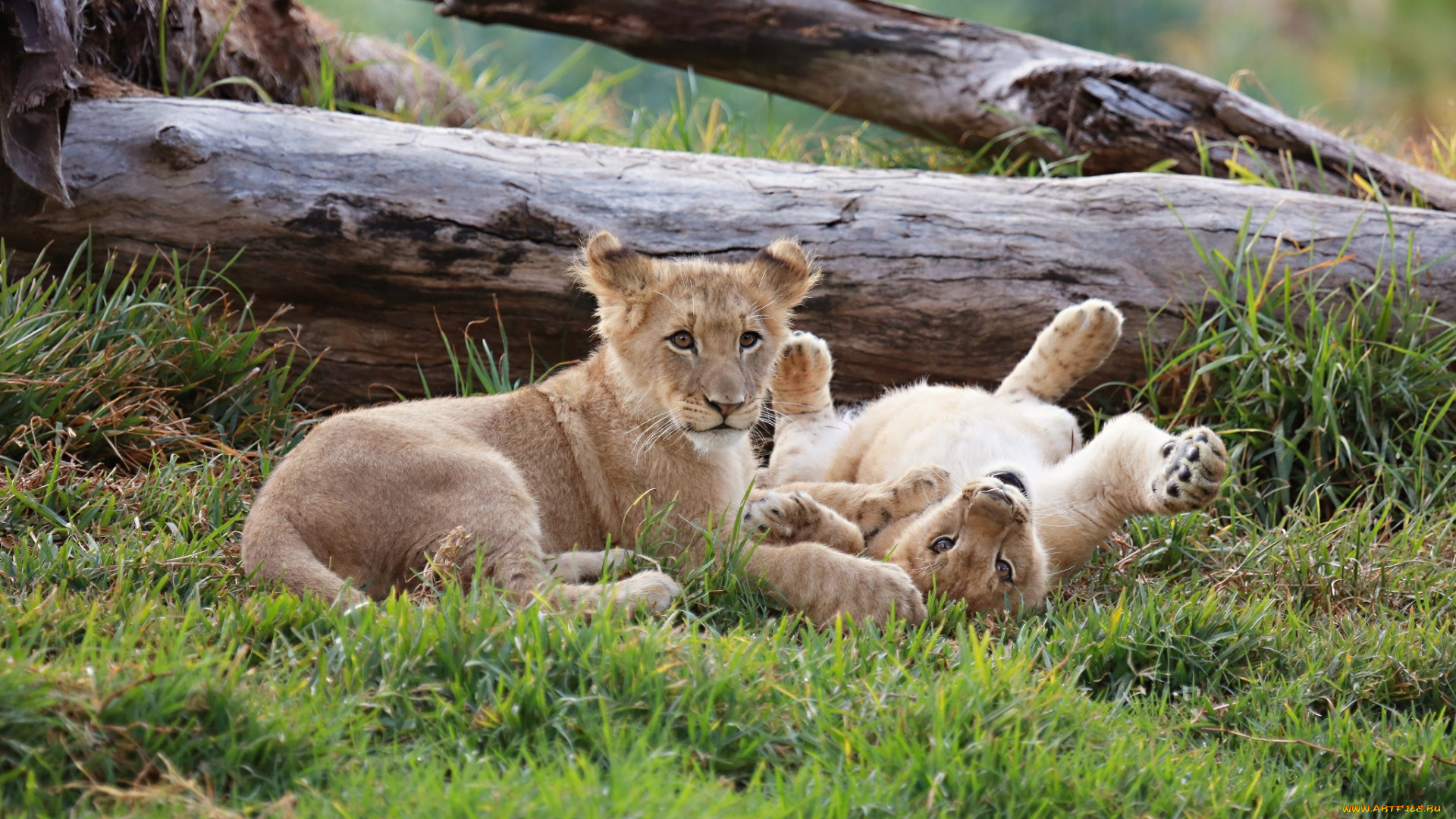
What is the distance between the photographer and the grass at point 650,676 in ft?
8.86

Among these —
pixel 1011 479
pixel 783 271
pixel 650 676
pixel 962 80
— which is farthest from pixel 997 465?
pixel 962 80

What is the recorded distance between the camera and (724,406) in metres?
4.17

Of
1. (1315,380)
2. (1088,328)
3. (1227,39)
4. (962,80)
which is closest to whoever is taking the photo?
(1088,328)

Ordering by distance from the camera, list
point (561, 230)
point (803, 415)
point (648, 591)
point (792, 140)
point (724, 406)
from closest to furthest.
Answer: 1. point (648, 591)
2. point (724, 406)
3. point (803, 415)
4. point (561, 230)
5. point (792, 140)

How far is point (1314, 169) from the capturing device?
6812 mm

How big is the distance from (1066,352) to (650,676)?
2.93 metres

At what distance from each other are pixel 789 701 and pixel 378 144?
379cm

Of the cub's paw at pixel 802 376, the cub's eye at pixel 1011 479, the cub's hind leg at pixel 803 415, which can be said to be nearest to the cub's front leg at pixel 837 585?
the cub's eye at pixel 1011 479

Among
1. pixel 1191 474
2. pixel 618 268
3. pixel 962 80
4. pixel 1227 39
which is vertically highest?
pixel 1227 39

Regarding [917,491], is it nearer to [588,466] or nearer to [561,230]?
[588,466]

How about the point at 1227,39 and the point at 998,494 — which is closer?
the point at 998,494

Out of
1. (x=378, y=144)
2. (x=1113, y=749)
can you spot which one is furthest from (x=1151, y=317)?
(x=378, y=144)

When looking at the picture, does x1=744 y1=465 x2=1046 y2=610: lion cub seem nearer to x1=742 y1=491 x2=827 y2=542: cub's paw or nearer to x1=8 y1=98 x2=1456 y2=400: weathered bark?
x1=742 y1=491 x2=827 y2=542: cub's paw

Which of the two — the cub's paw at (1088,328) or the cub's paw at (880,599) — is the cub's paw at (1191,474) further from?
the cub's paw at (880,599)
